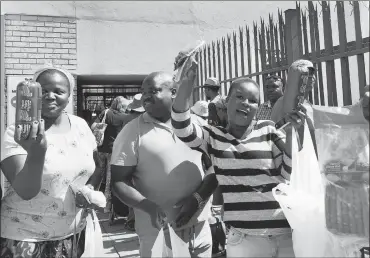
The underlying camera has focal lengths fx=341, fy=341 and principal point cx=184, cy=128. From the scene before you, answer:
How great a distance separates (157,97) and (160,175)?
47 cm

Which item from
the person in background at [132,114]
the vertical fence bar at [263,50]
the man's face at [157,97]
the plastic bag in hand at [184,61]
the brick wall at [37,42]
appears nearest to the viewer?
the plastic bag in hand at [184,61]

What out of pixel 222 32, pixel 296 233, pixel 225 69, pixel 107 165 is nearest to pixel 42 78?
pixel 296 233

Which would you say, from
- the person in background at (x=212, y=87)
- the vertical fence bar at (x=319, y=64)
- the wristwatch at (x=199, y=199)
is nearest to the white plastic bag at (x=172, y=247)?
the wristwatch at (x=199, y=199)

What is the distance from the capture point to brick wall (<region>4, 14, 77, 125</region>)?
6.11 m

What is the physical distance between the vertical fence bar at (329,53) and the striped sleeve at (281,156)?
5.62 ft

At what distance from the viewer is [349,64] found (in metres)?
3.12

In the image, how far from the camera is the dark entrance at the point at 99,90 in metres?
7.29

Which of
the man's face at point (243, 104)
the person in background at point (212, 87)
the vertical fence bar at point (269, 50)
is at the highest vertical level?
the vertical fence bar at point (269, 50)

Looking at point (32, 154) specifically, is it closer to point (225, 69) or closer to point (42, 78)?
point (42, 78)

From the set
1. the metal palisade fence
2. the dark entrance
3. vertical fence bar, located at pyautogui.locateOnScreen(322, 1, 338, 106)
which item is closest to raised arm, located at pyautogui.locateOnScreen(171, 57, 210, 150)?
the metal palisade fence

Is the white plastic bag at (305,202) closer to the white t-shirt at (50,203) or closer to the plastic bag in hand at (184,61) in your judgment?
the plastic bag in hand at (184,61)

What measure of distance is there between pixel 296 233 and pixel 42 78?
57.9 inches

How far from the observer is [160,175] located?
1.97 m

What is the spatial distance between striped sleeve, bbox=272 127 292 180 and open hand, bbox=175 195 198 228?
0.50m
